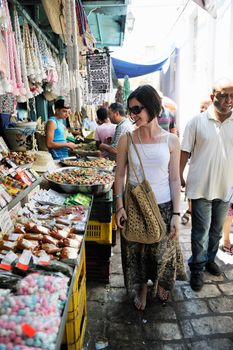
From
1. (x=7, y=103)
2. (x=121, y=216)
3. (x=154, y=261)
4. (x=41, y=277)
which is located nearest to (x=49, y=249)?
(x=41, y=277)

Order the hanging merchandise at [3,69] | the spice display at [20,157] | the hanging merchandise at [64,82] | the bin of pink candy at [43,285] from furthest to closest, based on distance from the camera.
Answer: the hanging merchandise at [64,82] → the spice display at [20,157] → the hanging merchandise at [3,69] → the bin of pink candy at [43,285]

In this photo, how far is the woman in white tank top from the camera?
212cm

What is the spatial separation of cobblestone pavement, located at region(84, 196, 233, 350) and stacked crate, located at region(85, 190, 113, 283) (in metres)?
0.15

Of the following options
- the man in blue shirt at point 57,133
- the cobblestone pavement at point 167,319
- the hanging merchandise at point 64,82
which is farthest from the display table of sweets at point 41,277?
the hanging merchandise at point 64,82

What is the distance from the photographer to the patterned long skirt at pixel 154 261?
242 centimetres

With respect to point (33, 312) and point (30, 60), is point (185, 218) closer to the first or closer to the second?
point (30, 60)

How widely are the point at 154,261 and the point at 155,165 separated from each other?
88cm

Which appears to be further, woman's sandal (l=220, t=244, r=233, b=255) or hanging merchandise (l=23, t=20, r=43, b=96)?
woman's sandal (l=220, t=244, r=233, b=255)

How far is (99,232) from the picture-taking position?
2916 millimetres

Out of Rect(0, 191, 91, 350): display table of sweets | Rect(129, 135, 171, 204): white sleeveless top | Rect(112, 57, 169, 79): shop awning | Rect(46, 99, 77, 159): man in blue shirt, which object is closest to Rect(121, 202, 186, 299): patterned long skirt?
Rect(129, 135, 171, 204): white sleeveless top

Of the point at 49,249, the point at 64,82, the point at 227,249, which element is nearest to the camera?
the point at 49,249

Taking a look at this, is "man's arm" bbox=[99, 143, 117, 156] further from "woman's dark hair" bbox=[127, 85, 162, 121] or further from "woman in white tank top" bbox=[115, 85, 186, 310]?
"woman's dark hair" bbox=[127, 85, 162, 121]

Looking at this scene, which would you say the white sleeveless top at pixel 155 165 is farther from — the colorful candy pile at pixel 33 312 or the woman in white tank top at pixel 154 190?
the colorful candy pile at pixel 33 312

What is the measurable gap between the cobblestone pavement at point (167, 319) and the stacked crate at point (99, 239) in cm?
15
